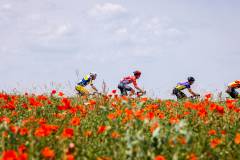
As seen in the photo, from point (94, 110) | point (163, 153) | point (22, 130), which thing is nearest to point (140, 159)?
point (163, 153)

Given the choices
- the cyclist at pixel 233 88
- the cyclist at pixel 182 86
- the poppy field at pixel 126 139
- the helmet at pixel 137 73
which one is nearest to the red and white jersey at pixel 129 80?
the helmet at pixel 137 73

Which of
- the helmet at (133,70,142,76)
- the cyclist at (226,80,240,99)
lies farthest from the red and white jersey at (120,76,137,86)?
the cyclist at (226,80,240,99)

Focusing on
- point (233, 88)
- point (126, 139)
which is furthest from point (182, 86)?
point (126, 139)

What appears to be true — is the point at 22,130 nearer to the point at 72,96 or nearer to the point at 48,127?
the point at 48,127

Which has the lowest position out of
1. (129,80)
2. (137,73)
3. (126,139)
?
(126,139)

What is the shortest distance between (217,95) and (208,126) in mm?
4276

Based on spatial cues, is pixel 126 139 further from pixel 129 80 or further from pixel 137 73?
pixel 129 80

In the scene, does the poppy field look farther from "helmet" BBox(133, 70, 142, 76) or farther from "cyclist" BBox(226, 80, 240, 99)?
"cyclist" BBox(226, 80, 240, 99)

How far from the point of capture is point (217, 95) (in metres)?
11.8

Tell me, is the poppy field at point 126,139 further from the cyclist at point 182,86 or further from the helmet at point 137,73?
the cyclist at point 182,86

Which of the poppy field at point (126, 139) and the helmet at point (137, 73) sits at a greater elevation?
the helmet at point (137, 73)

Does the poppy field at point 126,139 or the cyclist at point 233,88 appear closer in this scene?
the poppy field at point 126,139

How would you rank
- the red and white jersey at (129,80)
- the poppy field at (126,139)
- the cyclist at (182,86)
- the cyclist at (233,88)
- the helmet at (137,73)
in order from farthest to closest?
the cyclist at (182,86) → the red and white jersey at (129,80) → the helmet at (137,73) → the cyclist at (233,88) → the poppy field at (126,139)

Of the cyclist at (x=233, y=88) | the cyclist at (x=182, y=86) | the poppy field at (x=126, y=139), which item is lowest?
the poppy field at (x=126, y=139)
